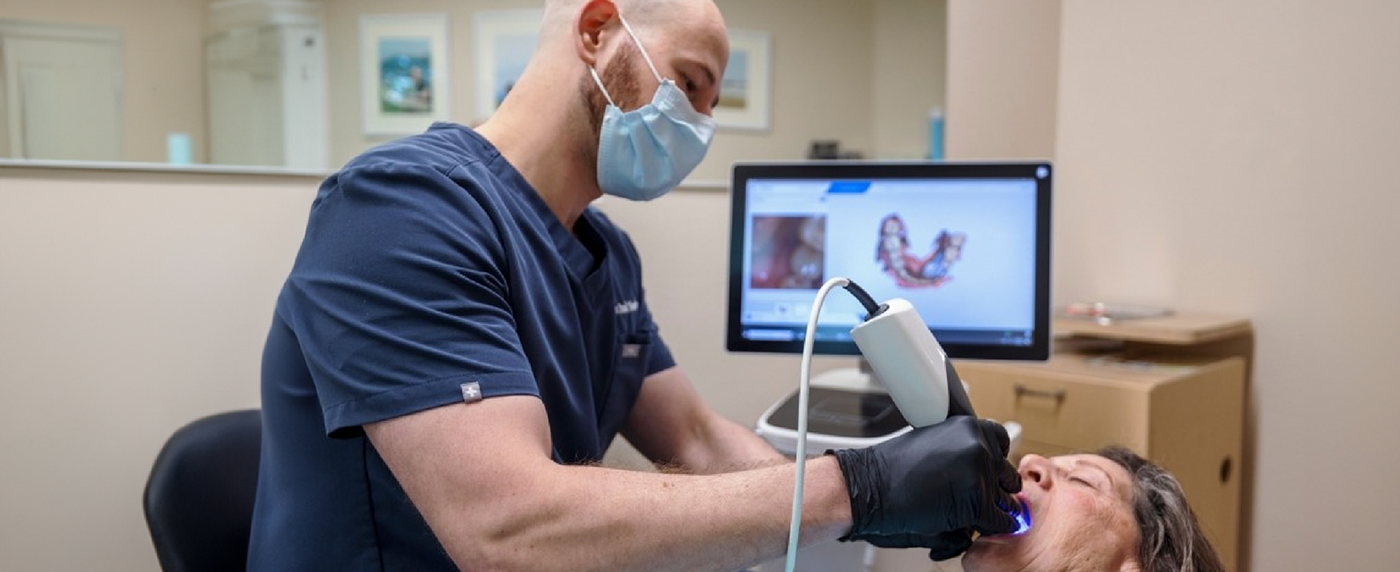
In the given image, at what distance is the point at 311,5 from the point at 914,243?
1163mm

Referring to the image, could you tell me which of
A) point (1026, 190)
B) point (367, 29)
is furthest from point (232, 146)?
point (1026, 190)

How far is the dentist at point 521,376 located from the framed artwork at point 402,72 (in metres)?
0.81

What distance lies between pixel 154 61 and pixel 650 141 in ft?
3.11

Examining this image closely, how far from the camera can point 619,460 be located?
76.2 inches

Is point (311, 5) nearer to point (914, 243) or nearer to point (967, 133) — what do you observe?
point (914, 243)

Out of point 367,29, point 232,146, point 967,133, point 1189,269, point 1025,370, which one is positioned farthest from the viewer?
point 967,133

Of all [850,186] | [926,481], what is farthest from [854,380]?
[926,481]

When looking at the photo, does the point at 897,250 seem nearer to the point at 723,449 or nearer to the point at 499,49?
the point at 723,449

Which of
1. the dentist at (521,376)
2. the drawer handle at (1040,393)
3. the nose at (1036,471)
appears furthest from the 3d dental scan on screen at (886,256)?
the dentist at (521,376)

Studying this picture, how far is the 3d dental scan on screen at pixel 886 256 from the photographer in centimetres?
168

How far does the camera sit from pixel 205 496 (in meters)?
1.30

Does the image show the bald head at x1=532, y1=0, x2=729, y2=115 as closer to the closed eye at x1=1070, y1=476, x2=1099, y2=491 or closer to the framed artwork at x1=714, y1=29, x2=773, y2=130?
the closed eye at x1=1070, y1=476, x2=1099, y2=491

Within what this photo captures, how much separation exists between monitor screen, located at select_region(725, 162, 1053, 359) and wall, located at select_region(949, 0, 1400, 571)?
23.7 inches

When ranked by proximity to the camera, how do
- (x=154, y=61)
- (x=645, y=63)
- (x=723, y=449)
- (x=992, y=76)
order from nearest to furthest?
(x=645, y=63) → (x=723, y=449) → (x=154, y=61) → (x=992, y=76)
